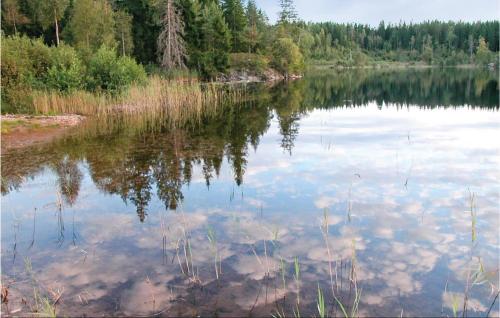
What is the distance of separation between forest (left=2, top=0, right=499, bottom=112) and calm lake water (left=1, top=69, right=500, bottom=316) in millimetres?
10831

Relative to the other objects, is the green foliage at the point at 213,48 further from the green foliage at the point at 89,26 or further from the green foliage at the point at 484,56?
the green foliage at the point at 484,56

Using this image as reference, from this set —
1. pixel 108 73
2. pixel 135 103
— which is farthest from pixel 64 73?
pixel 135 103

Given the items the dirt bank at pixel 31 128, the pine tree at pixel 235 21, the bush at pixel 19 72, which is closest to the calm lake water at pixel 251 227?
the dirt bank at pixel 31 128

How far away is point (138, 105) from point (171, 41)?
815 inches

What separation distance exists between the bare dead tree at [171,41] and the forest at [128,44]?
10 centimetres

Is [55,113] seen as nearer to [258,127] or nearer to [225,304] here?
[258,127]

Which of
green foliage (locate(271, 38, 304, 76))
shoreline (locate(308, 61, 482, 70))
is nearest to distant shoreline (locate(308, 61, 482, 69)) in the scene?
shoreline (locate(308, 61, 482, 70))

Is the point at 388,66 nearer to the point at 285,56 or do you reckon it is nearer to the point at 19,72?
the point at 285,56

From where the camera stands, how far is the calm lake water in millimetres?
5938

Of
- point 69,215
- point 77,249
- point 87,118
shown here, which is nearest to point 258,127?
point 87,118

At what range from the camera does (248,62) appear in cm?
6688

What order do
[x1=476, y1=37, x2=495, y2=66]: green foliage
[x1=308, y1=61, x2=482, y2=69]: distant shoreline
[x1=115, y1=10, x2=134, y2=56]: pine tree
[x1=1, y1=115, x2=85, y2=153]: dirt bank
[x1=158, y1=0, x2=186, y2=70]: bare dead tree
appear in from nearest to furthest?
[x1=1, y1=115, x2=85, y2=153]: dirt bank, [x1=158, y1=0, x2=186, y2=70]: bare dead tree, [x1=115, y1=10, x2=134, y2=56]: pine tree, [x1=476, y1=37, x2=495, y2=66]: green foliage, [x1=308, y1=61, x2=482, y2=69]: distant shoreline

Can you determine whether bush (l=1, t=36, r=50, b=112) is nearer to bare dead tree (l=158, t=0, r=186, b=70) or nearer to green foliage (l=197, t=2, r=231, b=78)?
bare dead tree (l=158, t=0, r=186, b=70)

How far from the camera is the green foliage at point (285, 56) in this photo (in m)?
72.6
